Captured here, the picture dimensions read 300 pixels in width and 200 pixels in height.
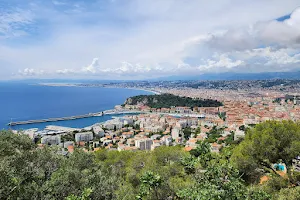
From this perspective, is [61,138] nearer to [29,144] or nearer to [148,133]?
[148,133]

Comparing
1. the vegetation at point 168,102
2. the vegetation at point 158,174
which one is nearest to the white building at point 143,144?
the vegetation at point 158,174

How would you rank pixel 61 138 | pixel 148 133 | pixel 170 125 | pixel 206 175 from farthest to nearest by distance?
pixel 170 125 < pixel 148 133 < pixel 61 138 < pixel 206 175

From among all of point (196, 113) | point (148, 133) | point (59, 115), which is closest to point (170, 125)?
point (148, 133)

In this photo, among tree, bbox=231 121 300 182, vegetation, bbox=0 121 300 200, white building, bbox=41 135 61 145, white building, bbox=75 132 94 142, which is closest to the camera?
vegetation, bbox=0 121 300 200

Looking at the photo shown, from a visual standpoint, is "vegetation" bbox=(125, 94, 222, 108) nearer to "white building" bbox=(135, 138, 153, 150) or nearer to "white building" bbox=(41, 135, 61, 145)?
"white building" bbox=(135, 138, 153, 150)

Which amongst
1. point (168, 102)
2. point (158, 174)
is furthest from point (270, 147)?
point (168, 102)

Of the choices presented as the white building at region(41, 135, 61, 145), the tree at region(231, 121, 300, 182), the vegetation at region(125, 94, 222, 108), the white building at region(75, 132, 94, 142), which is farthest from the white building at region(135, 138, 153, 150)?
the vegetation at region(125, 94, 222, 108)

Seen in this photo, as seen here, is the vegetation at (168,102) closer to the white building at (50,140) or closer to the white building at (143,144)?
the white building at (143,144)
